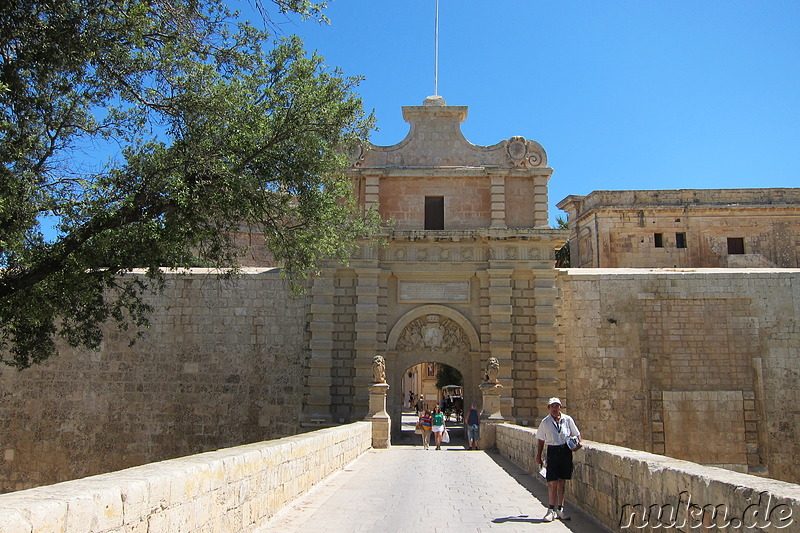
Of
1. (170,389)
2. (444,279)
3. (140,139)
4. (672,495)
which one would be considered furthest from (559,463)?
(170,389)

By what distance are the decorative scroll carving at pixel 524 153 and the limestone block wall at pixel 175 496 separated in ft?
40.8

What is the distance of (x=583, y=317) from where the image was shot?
59.6ft

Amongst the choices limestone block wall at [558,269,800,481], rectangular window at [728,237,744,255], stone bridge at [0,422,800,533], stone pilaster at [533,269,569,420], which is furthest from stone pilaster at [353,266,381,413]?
rectangular window at [728,237,744,255]

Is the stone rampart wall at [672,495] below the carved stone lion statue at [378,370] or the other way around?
below

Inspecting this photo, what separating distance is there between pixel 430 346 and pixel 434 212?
3743mm

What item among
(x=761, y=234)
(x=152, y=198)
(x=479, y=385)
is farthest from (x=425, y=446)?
(x=761, y=234)

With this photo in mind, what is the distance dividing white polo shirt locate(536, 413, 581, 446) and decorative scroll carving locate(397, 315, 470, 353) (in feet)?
36.1

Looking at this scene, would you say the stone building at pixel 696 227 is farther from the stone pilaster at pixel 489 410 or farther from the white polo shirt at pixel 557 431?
the white polo shirt at pixel 557 431

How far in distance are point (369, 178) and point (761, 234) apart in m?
17.2

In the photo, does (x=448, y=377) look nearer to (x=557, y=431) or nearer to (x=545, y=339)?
(x=545, y=339)

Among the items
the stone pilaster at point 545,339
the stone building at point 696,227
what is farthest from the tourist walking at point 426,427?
the stone building at point 696,227

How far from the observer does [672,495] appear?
4484 mm

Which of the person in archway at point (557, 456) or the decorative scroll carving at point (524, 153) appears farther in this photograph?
the decorative scroll carving at point (524, 153)

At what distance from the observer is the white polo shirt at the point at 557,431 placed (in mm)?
6625
